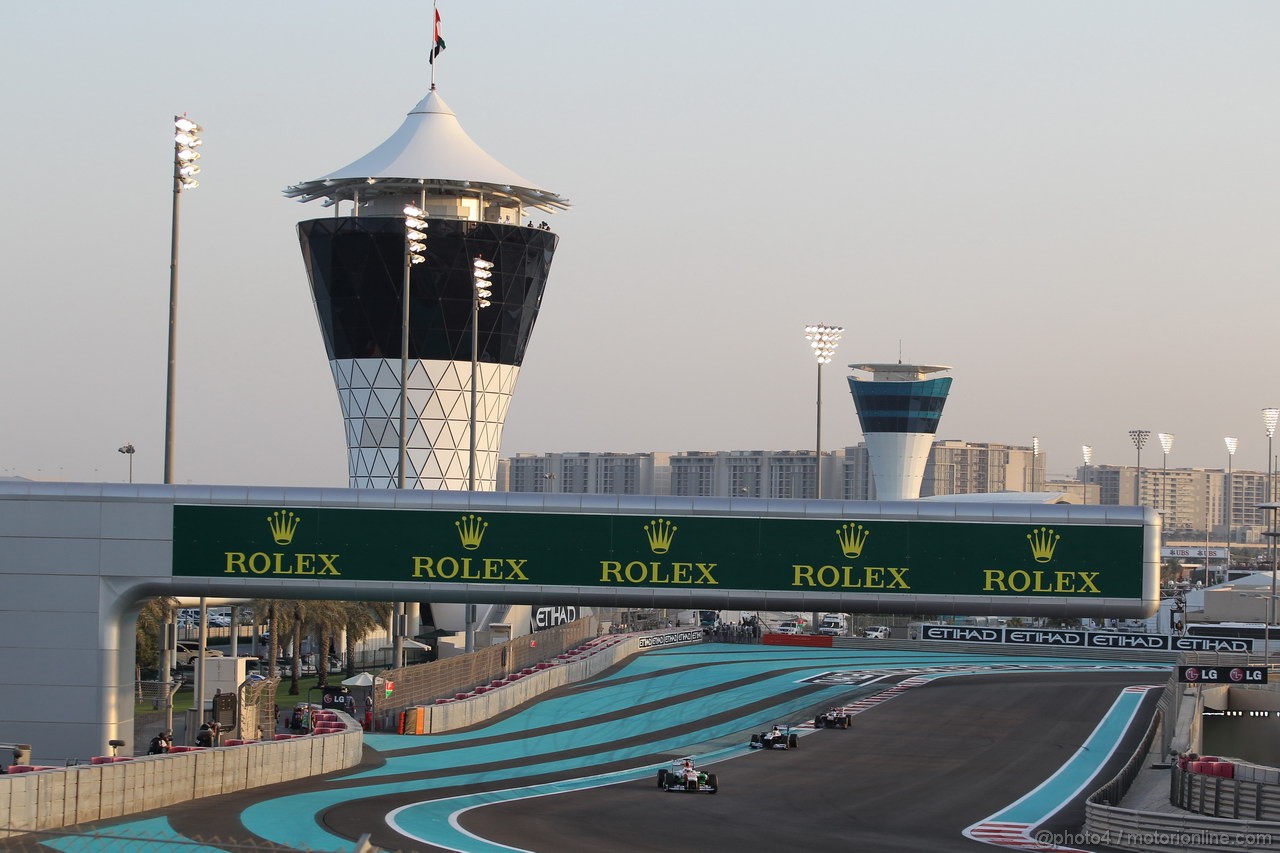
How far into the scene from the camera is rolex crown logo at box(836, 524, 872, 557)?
36.2 m

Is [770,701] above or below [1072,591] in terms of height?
below

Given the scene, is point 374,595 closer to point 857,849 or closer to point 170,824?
point 170,824

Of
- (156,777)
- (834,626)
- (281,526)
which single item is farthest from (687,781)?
(834,626)

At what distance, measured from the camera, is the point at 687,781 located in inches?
1598

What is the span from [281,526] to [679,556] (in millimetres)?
9184

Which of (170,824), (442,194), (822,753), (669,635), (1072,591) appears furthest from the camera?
(669,635)

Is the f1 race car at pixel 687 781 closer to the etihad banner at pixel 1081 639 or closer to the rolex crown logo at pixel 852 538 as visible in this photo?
the rolex crown logo at pixel 852 538

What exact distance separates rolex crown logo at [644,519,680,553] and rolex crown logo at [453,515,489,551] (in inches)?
148

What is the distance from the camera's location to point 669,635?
9356cm

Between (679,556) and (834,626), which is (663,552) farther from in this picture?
(834,626)

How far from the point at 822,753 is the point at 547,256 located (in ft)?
146

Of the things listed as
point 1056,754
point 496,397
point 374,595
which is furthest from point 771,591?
point 496,397

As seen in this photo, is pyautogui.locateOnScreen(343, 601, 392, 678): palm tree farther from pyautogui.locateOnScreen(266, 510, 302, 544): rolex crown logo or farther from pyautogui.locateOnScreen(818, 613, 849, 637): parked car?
pyautogui.locateOnScreen(818, 613, 849, 637): parked car

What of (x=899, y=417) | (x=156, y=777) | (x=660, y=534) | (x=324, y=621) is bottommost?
(x=324, y=621)
